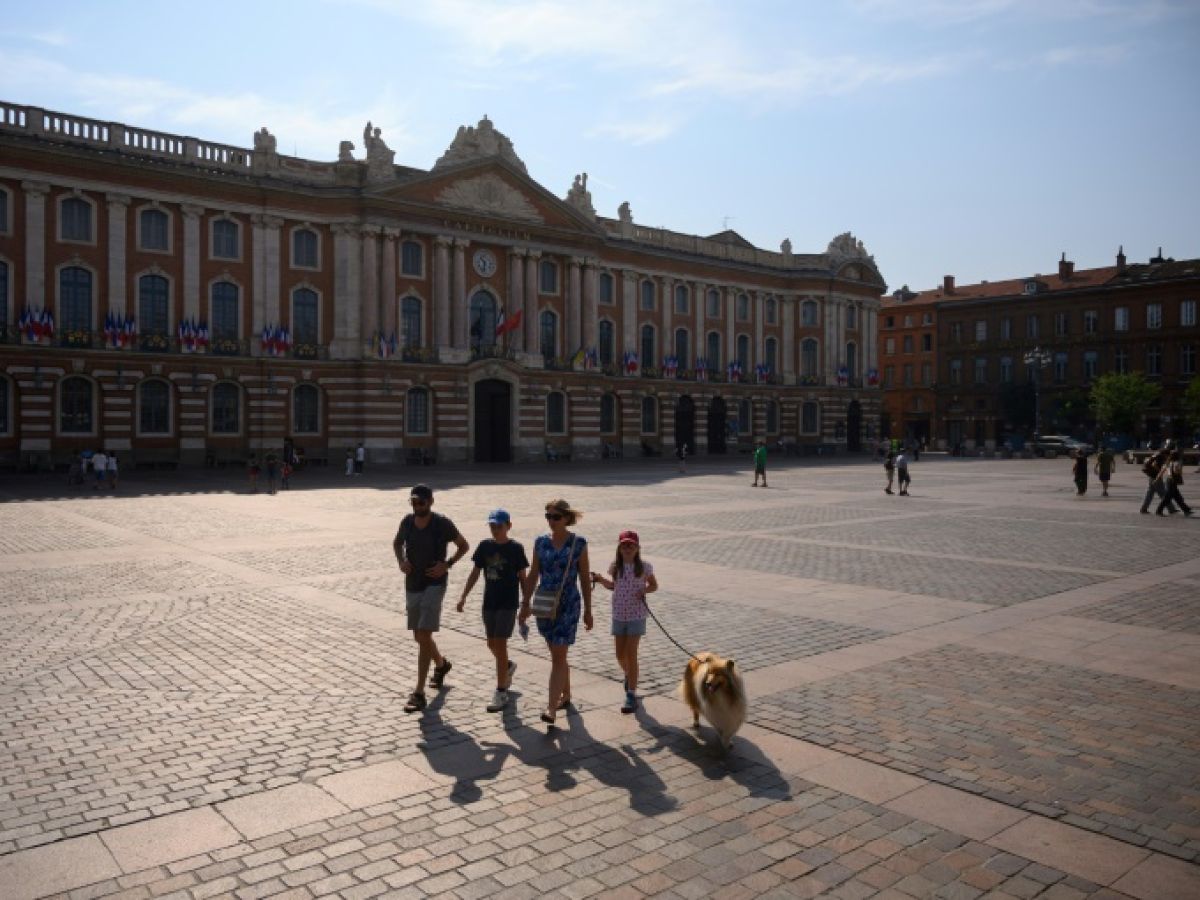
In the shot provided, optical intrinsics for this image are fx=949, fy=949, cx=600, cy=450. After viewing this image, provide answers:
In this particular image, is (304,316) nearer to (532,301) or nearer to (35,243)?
(35,243)

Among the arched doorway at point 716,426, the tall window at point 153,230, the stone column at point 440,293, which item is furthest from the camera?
the arched doorway at point 716,426

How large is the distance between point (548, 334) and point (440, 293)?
26.9ft

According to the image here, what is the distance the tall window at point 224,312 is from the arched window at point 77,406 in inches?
233

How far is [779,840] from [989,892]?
1167mm

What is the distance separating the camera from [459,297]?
50.7 m

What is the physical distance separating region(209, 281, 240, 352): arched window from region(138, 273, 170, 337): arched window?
1963 millimetres

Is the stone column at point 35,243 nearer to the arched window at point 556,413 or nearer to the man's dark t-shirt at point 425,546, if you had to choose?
the arched window at point 556,413

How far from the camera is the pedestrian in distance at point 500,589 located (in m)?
8.09

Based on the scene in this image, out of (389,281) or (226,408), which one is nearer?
(226,408)

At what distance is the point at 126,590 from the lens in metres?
13.4

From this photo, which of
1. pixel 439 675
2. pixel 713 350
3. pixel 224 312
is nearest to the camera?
pixel 439 675

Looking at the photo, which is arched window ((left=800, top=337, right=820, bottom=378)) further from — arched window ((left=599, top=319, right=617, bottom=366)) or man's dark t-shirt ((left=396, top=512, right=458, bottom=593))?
man's dark t-shirt ((left=396, top=512, right=458, bottom=593))

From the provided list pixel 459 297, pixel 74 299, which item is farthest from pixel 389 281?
pixel 74 299

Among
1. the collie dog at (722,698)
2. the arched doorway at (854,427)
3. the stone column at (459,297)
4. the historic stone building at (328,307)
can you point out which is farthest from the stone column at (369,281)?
the collie dog at (722,698)
